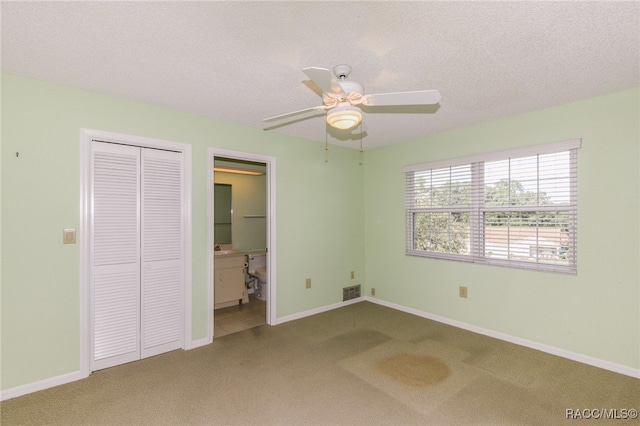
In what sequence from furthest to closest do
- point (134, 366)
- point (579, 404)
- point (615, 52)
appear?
point (134, 366) → point (579, 404) → point (615, 52)

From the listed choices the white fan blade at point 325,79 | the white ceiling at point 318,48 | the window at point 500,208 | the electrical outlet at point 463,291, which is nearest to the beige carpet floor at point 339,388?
the electrical outlet at point 463,291

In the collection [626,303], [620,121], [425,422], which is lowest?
[425,422]

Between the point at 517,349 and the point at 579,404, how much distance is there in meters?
0.93

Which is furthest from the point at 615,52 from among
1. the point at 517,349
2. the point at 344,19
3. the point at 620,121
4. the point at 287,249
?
the point at 287,249

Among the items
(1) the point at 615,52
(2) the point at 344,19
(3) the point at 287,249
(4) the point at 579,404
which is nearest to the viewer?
(2) the point at 344,19

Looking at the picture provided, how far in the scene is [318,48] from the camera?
1.99m

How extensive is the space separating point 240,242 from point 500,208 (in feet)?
13.8

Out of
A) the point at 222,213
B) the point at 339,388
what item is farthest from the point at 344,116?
the point at 222,213

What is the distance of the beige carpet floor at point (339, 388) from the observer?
2.17m

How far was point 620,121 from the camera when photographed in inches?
107

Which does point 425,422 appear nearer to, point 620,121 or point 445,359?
point 445,359

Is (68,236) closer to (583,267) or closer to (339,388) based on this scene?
(339,388)

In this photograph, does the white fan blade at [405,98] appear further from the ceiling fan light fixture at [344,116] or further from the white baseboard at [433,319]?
the white baseboard at [433,319]

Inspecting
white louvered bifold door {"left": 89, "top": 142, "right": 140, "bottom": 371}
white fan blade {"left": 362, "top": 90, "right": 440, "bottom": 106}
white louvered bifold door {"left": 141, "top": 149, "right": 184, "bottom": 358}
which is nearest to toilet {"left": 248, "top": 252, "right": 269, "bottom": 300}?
white louvered bifold door {"left": 141, "top": 149, "right": 184, "bottom": 358}
